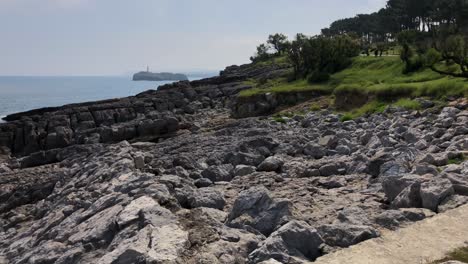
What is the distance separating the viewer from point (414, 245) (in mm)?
10984

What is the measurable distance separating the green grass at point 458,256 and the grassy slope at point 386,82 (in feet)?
71.5

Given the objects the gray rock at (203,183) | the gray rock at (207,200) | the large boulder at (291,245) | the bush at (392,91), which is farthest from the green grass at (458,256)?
the bush at (392,91)

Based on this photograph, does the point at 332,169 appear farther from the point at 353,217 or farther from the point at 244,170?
the point at 353,217

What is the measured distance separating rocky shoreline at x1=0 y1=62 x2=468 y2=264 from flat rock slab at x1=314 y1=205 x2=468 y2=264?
→ 414mm

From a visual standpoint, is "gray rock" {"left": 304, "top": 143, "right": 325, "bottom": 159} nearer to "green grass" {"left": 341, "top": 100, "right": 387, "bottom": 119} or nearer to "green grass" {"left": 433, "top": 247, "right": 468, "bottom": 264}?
"green grass" {"left": 341, "top": 100, "right": 387, "bottom": 119}

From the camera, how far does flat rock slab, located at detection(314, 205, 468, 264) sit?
409 inches

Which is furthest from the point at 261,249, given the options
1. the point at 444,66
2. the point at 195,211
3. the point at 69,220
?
the point at 444,66

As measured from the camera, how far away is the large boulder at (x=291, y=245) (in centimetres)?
1044

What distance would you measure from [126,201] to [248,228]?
15.3 ft

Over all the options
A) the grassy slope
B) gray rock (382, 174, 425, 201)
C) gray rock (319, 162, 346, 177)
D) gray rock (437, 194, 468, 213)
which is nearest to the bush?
the grassy slope

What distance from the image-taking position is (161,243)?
11273mm

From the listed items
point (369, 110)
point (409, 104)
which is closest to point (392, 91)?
point (369, 110)

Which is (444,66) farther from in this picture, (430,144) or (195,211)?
(195,211)

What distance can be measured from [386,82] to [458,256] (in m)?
38.5
